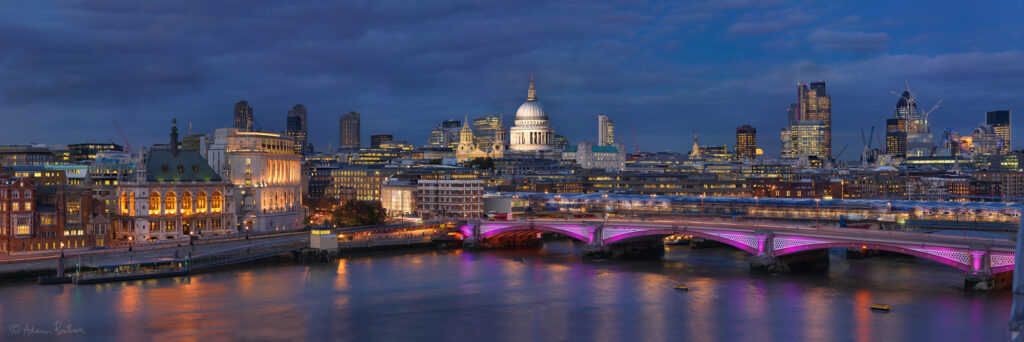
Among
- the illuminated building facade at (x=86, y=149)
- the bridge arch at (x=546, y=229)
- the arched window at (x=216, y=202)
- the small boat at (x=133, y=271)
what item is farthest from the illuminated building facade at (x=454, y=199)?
the illuminated building facade at (x=86, y=149)

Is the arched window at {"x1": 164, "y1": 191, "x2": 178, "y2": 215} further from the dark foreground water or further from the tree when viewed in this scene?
the tree

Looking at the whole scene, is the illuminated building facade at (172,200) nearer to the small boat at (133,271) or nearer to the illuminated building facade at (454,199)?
the small boat at (133,271)

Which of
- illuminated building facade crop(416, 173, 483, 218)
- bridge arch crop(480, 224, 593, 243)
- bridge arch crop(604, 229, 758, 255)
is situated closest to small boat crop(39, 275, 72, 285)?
bridge arch crop(480, 224, 593, 243)

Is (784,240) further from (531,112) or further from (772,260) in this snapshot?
(531,112)

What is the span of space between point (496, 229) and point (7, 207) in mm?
34332

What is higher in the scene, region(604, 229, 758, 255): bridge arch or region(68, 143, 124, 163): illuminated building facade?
region(68, 143, 124, 163): illuminated building facade

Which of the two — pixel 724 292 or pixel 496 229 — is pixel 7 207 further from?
pixel 724 292

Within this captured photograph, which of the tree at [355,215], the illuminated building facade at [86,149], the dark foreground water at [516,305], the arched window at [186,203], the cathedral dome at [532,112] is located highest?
the cathedral dome at [532,112]

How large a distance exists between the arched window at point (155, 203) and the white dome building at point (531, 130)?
111m

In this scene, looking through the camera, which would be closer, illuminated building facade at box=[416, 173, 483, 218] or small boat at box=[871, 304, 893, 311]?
small boat at box=[871, 304, 893, 311]

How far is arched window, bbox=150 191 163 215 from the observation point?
2800 inches

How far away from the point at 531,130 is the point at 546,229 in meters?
109

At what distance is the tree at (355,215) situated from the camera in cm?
7950

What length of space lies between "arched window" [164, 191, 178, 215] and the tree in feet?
43.6
